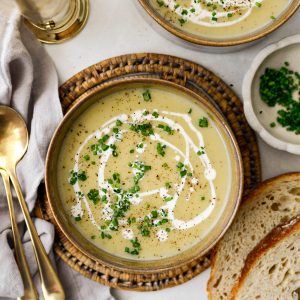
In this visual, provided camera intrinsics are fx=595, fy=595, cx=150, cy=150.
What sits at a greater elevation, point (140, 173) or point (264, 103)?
point (264, 103)

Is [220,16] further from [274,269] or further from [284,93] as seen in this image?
[274,269]

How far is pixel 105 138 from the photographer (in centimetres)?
191

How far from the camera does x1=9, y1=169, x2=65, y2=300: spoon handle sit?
1949 mm

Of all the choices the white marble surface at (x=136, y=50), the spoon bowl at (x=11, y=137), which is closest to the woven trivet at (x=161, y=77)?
the white marble surface at (x=136, y=50)

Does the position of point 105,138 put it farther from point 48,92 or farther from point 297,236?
point 297,236

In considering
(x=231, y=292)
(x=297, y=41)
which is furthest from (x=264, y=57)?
(x=231, y=292)

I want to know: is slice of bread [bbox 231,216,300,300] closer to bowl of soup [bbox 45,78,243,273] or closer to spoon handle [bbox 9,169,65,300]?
bowl of soup [bbox 45,78,243,273]

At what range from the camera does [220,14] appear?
2020mm

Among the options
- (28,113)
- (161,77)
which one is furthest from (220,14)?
(28,113)

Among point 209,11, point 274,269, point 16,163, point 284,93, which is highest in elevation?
point 209,11

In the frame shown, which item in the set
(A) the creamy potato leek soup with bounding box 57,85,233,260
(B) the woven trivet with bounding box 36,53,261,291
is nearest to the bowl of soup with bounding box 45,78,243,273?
(A) the creamy potato leek soup with bounding box 57,85,233,260

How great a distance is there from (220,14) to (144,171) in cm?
60

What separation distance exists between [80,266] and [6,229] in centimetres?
28

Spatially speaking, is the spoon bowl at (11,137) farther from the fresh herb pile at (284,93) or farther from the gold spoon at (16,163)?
the fresh herb pile at (284,93)
